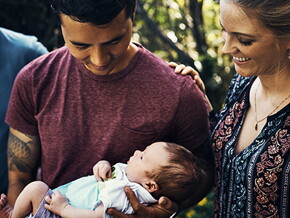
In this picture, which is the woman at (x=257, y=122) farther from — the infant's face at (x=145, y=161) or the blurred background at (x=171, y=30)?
the blurred background at (x=171, y=30)

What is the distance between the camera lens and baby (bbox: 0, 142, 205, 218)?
2.59m

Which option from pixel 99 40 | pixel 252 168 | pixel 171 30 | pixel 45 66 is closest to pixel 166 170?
pixel 252 168

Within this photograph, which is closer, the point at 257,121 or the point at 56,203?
the point at 56,203

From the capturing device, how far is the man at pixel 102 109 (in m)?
2.71

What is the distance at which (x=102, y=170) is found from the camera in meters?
2.65

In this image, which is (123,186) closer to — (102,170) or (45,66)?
(102,170)

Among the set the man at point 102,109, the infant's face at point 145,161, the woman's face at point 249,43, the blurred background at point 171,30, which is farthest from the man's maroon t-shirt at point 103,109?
the blurred background at point 171,30

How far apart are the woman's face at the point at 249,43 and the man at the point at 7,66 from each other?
133cm

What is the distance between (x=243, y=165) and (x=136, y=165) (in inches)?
22.4

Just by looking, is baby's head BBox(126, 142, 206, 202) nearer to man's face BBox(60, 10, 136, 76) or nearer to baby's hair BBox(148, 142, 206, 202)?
baby's hair BBox(148, 142, 206, 202)

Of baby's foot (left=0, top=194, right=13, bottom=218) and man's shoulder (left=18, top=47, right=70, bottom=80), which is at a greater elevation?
man's shoulder (left=18, top=47, right=70, bottom=80)

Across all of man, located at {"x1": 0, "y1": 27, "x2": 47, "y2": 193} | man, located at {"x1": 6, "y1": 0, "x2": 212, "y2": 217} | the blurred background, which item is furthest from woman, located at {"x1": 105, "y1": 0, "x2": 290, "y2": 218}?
the blurred background

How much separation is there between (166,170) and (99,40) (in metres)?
0.77

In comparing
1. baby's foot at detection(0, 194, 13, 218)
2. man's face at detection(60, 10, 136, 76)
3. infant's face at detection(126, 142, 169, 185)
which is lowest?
baby's foot at detection(0, 194, 13, 218)
